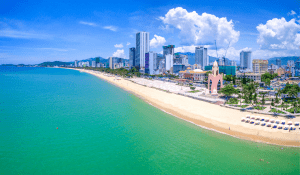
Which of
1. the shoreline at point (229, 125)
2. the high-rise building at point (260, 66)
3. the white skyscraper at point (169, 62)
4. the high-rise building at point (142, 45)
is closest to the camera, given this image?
the shoreline at point (229, 125)

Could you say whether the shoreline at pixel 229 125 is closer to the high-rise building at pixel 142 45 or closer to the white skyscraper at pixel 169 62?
the white skyscraper at pixel 169 62

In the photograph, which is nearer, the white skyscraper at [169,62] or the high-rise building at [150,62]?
the high-rise building at [150,62]

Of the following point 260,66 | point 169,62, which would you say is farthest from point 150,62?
point 260,66

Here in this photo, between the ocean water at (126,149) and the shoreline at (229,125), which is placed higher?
the shoreline at (229,125)

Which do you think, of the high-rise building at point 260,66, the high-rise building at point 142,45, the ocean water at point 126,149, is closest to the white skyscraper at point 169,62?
the high-rise building at point 142,45

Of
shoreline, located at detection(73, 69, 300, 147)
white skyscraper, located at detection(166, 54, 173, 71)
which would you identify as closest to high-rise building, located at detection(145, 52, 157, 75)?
white skyscraper, located at detection(166, 54, 173, 71)

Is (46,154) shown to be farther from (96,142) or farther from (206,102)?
(206,102)

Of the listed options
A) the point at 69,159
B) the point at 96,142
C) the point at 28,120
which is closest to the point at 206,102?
the point at 96,142

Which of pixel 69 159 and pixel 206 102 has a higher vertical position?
pixel 206 102

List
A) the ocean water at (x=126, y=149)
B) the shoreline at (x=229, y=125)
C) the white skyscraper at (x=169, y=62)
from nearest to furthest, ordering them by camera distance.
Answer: the ocean water at (x=126, y=149) < the shoreline at (x=229, y=125) < the white skyscraper at (x=169, y=62)

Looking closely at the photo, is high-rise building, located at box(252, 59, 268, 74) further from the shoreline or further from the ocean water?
the ocean water

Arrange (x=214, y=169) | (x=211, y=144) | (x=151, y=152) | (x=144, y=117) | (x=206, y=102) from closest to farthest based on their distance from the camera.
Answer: (x=214, y=169) → (x=151, y=152) → (x=211, y=144) → (x=144, y=117) → (x=206, y=102)
